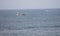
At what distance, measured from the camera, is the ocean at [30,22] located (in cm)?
124

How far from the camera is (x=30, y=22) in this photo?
127 cm

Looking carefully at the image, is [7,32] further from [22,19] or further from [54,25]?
[54,25]

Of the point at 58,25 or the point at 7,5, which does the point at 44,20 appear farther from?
A: the point at 7,5

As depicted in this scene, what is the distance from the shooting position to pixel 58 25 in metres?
1.24

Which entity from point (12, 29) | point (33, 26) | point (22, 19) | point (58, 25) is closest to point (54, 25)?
point (58, 25)

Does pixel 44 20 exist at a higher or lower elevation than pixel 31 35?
higher

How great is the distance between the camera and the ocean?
1.24 metres

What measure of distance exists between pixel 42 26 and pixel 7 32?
A: 466mm

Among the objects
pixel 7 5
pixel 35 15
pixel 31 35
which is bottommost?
pixel 31 35

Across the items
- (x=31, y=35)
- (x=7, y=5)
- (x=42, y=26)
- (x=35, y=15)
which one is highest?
(x=7, y=5)

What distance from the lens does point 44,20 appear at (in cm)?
126

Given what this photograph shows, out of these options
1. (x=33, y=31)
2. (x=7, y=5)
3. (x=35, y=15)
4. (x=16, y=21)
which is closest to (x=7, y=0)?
(x=7, y=5)

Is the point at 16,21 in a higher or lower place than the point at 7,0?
lower

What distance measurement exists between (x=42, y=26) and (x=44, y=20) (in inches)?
3.3
